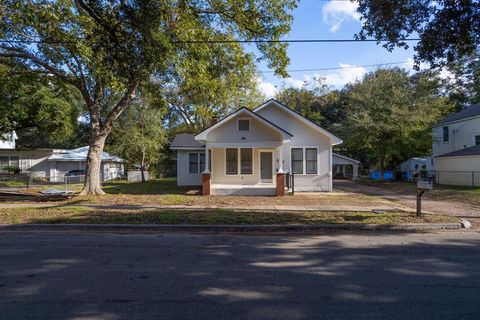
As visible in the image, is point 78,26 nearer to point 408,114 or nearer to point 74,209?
point 74,209

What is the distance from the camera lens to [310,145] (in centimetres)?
2116

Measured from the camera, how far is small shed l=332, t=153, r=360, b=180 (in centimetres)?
3721

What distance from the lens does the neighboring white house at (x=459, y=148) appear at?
1012 inches

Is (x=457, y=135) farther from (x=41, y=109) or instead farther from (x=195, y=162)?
(x=41, y=109)

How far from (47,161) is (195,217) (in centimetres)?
2985

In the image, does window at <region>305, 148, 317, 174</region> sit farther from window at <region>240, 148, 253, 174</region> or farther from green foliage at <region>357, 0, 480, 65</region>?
green foliage at <region>357, 0, 480, 65</region>

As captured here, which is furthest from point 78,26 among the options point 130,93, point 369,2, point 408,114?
point 408,114

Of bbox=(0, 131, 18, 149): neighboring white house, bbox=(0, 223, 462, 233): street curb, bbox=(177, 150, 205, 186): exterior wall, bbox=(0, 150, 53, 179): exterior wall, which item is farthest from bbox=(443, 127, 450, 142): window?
bbox=(0, 131, 18, 149): neighboring white house

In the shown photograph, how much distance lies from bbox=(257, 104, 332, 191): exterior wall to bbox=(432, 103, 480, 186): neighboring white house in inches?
478

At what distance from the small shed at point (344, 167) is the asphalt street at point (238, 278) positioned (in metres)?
29.5

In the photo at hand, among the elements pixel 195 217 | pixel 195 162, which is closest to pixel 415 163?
pixel 195 162

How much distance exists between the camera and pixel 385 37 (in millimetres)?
10984

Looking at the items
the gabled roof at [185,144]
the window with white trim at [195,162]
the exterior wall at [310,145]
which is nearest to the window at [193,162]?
the window with white trim at [195,162]

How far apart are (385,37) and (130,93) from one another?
11101 millimetres
